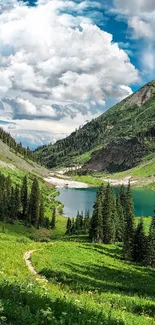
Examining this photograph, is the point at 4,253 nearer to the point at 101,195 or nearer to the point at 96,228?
the point at 96,228

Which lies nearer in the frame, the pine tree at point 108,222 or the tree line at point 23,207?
the pine tree at point 108,222

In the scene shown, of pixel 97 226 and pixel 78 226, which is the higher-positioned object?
pixel 97 226

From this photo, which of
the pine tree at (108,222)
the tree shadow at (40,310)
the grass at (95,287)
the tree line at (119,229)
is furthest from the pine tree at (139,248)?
the tree shadow at (40,310)

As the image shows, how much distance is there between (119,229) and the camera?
102 meters

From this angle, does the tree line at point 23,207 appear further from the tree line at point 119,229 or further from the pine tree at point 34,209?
the tree line at point 119,229

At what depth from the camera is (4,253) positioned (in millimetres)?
31766

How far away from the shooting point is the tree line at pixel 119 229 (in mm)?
63250

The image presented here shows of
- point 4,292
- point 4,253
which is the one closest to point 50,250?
point 4,253

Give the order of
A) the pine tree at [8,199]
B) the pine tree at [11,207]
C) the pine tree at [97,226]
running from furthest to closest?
1. the pine tree at [8,199]
2. the pine tree at [11,207]
3. the pine tree at [97,226]

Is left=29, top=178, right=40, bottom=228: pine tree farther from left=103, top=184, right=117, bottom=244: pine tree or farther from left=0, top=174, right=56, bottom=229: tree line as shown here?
left=103, top=184, right=117, bottom=244: pine tree

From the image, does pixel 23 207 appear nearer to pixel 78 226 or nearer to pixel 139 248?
pixel 78 226

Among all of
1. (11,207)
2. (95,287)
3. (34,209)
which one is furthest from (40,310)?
(34,209)

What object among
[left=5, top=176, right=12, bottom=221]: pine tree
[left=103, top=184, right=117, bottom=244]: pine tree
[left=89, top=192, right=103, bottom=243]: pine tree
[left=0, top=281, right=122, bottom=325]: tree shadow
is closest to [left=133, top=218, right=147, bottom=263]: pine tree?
[left=89, top=192, right=103, bottom=243]: pine tree

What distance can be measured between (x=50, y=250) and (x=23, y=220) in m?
85.5
